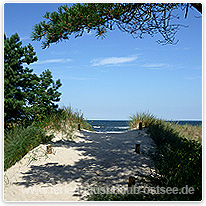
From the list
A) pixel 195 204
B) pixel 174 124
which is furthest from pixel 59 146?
pixel 174 124

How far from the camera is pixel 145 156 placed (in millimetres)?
6656

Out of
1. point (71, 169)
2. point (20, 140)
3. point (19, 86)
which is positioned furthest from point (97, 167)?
point (19, 86)

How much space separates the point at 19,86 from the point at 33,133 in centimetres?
165

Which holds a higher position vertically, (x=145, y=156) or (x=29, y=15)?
(x=29, y=15)

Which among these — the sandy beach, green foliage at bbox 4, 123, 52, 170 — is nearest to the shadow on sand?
the sandy beach

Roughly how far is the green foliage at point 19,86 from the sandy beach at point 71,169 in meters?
1.32

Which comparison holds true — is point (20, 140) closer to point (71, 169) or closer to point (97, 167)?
point (71, 169)

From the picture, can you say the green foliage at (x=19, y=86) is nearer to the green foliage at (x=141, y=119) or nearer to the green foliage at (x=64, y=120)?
the green foliage at (x=64, y=120)

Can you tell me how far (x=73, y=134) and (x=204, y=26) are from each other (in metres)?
6.26

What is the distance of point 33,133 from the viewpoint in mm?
7551

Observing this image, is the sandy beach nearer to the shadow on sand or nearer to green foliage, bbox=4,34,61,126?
the shadow on sand

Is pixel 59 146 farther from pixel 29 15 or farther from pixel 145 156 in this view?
pixel 29 15

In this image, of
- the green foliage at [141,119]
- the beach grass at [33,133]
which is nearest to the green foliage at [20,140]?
the beach grass at [33,133]

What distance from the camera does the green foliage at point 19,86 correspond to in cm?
687
